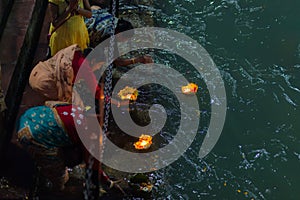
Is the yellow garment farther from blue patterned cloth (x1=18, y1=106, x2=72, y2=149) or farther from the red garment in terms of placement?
blue patterned cloth (x1=18, y1=106, x2=72, y2=149)

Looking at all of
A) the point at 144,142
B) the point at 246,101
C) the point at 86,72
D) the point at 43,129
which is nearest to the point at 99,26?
the point at 86,72

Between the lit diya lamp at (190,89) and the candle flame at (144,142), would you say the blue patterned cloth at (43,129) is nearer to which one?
the candle flame at (144,142)

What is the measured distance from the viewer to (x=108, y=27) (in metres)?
5.87

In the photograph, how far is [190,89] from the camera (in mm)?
6551

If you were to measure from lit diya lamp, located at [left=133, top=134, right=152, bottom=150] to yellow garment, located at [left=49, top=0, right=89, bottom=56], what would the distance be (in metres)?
1.54

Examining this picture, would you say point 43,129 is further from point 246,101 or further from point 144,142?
point 246,101

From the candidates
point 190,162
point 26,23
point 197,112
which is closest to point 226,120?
point 197,112

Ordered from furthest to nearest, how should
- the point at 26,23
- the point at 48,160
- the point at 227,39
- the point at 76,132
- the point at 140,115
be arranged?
1. the point at 227,39
2. the point at 26,23
3. the point at 140,115
4. the point at 48,160
5. the point at 76,132

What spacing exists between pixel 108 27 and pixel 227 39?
8.94ft

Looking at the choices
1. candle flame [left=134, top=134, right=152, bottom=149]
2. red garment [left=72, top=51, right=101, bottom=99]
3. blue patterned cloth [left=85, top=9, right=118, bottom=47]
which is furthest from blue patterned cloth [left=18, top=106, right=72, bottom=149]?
blue patterned cloth [left=85, top=9, right=118, bottom=47]

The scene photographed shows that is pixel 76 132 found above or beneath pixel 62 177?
above

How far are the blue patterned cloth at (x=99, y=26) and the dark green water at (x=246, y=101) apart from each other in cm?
148

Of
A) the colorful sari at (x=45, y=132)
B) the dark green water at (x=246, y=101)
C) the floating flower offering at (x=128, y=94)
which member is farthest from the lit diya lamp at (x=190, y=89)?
the colorful sari at (x=45, y=132)

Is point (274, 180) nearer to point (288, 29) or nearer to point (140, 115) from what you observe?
point (140, 115)
